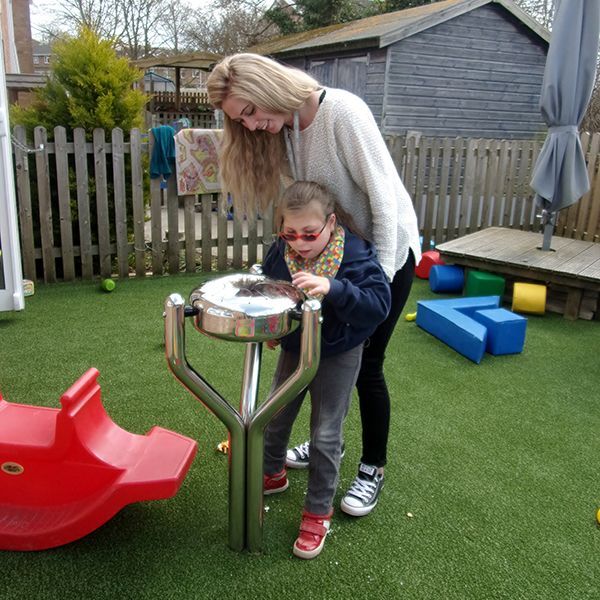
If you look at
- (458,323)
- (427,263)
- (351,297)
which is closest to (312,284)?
(351,297)

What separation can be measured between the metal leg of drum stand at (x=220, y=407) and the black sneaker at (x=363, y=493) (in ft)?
1.49

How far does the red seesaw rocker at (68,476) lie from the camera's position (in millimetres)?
1903

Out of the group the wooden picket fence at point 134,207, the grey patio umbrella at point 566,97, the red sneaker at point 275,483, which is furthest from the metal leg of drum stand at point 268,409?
the grey patio umbrella at point 566,97

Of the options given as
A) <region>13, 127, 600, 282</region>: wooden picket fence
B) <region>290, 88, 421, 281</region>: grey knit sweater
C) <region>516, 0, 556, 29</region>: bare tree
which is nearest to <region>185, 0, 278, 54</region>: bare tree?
<region>516, 0, 556, 29</region>: bare tree

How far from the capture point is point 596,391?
3459mm

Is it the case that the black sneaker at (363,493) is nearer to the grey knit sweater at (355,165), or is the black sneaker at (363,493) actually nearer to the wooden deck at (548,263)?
the grey knit sweater at (355,165)

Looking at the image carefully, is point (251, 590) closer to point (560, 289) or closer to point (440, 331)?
point (440, 331)

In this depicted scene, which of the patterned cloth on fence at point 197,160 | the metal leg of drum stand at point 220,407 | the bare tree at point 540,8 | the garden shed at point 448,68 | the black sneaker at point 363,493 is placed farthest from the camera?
the bare tree at point 540,8

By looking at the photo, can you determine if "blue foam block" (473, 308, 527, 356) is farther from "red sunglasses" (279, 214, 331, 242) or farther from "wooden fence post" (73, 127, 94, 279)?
"wooden fence post" (73, 127, 94, 279)

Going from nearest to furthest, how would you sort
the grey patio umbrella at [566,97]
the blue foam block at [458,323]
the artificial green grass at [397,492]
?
the artificial green grass at [397,492]
the blue foam block at [458,323]
the grey patio umbrella at [566,97]

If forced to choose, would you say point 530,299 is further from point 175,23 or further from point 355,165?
point 175,23

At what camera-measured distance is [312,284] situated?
162cm

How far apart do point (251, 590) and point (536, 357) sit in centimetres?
284

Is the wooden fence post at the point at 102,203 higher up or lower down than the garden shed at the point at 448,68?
lower down
